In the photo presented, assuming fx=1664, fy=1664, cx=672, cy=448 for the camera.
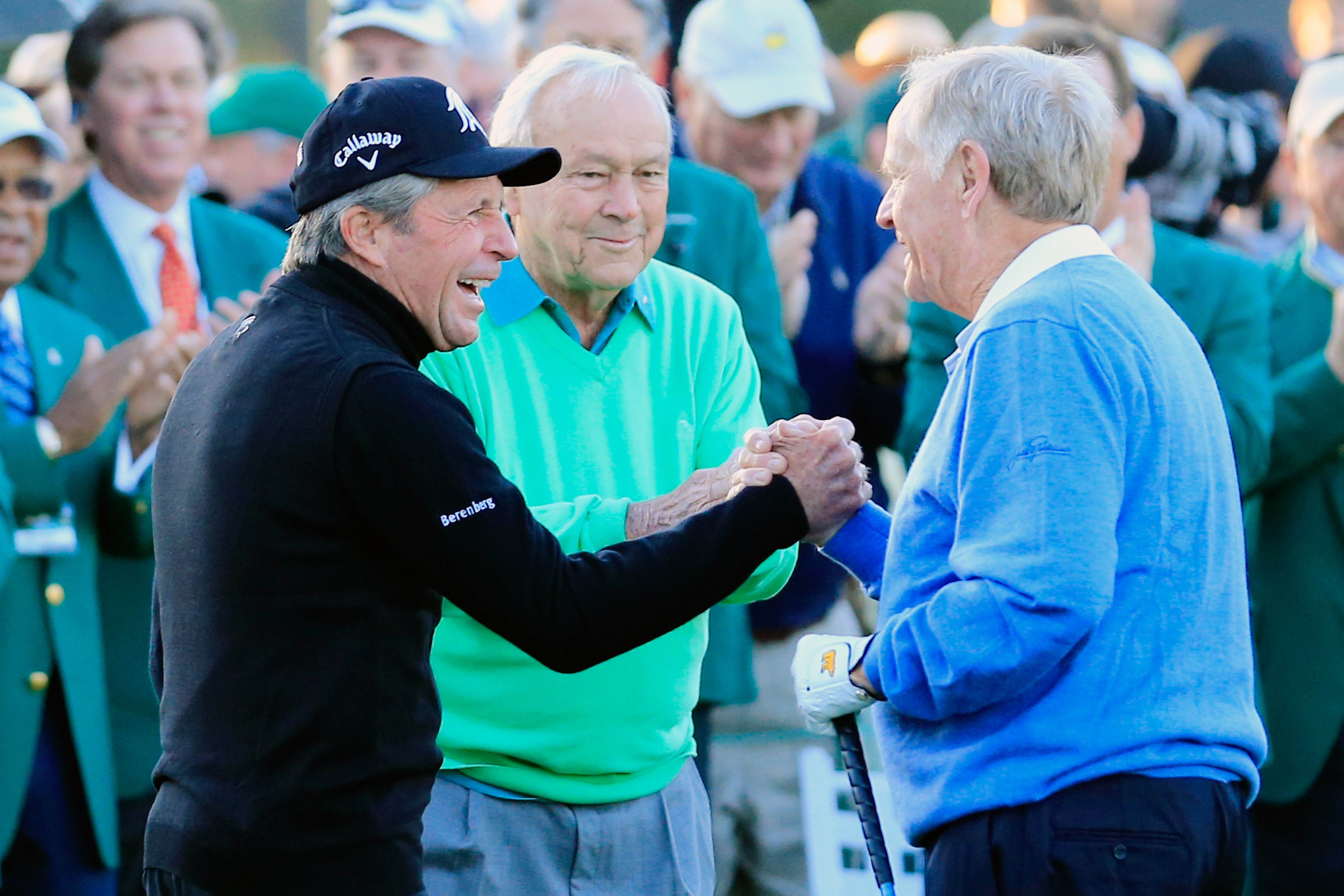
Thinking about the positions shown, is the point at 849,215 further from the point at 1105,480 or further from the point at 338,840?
the point at 338,840

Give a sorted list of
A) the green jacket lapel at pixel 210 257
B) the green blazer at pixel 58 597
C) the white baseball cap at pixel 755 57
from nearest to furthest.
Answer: the green blazer at pixel 58 597 → the green jacket lapel at pixel 210 257 → the white baseball cap at pixel 755 57

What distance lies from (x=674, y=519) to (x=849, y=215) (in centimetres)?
260

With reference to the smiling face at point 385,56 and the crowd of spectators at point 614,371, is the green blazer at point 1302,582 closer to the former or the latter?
the crowd of spectators at point 614,371

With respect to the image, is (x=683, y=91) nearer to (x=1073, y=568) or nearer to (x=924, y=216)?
(x=924, y=216)

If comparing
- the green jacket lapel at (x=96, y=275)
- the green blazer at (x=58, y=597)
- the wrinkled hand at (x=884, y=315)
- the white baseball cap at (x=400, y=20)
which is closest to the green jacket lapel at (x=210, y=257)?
the green jacket lapel at (x=96, y=275)

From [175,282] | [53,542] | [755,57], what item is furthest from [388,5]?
[53,542]

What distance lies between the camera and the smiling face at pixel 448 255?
8.21ft

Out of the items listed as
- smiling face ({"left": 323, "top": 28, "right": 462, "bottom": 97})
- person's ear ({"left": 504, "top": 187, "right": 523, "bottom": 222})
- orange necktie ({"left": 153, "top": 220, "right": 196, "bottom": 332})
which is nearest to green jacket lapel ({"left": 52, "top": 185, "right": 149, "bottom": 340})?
orange necktie ({"left": 153, "top": 220, "right": 196, "bottom": 332})

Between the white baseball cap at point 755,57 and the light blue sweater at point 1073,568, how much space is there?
274 cm

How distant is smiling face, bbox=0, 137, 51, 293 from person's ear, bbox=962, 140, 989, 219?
2.59 metres

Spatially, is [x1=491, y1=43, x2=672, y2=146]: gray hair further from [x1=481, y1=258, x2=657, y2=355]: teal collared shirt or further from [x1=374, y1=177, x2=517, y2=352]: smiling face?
[x1=374, y1=177, x2=517, y2=352]: smiling face

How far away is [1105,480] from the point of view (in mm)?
2342

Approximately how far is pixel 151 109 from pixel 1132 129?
270 cm

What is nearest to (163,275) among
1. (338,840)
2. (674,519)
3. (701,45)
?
(701,45)
